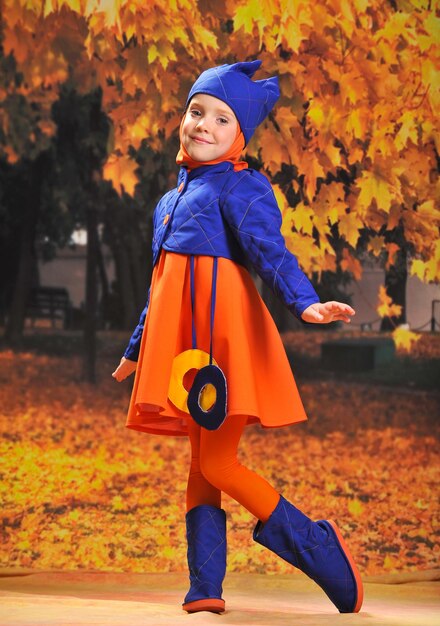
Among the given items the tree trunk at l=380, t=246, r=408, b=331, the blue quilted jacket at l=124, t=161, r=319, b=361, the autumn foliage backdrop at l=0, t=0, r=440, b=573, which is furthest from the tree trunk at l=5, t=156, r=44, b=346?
the blue quilted jacket at l=124, t=161, r=319, b=361

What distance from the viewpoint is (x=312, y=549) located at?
1.93 m

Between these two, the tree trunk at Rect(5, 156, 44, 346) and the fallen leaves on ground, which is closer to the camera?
the fallen leaves on ground

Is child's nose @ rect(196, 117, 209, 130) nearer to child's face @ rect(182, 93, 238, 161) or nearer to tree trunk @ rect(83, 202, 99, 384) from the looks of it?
child's face @ rect(182, 93, 238, 161)

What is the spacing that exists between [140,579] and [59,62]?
182cm

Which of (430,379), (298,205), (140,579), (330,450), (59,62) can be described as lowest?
(140,579)

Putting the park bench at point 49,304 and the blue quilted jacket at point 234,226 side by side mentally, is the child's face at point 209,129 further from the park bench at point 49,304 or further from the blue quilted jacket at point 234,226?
the park bench at point 49,304

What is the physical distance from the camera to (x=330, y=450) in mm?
3615

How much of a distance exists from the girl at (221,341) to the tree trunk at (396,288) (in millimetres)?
1612

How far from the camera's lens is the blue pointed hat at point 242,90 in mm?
1976

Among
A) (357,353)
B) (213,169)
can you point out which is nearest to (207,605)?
(213,169)

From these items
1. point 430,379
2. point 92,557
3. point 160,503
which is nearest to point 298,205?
point 430,379

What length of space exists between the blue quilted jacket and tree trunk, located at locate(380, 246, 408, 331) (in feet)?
5.26

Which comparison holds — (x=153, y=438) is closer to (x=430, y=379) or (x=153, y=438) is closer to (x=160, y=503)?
(x=160, y=503)

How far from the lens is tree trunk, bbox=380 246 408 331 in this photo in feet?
11.5
